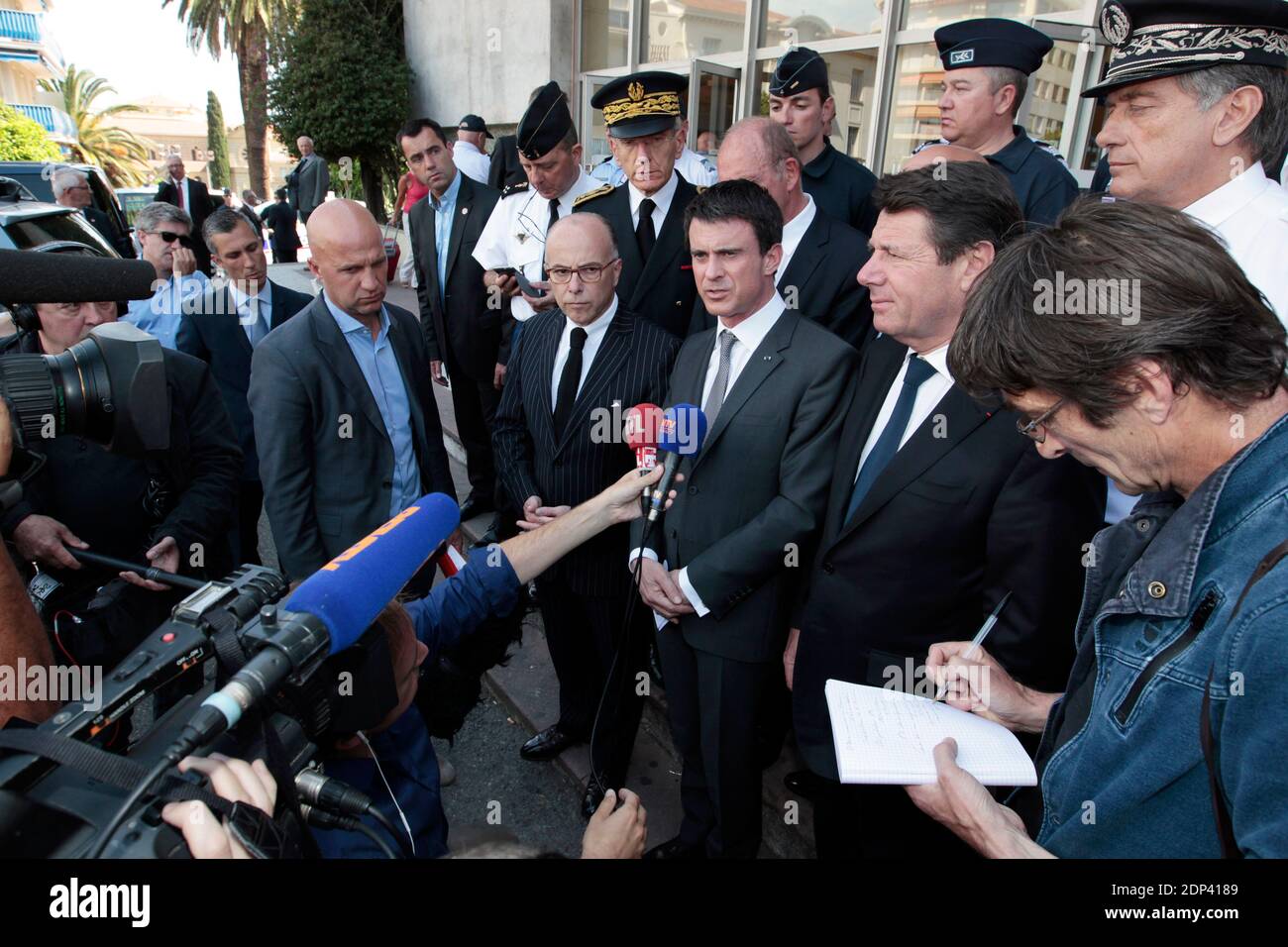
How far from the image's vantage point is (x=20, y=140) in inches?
765

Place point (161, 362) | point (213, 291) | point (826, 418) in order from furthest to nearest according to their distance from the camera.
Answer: point (213, 291) → point (826, 418) → point (161, 362)

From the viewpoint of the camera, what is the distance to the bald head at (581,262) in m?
2.80

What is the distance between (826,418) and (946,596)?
2.03 ft

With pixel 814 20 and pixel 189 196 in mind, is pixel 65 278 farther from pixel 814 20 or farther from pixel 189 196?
pixel 189 196

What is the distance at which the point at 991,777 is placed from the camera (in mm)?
1443

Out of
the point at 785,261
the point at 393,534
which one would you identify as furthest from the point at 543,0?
the point at 393,534

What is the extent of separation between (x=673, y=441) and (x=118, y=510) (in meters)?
2.19

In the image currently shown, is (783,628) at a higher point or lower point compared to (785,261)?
lower

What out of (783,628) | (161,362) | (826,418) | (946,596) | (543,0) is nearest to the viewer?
(161,362)

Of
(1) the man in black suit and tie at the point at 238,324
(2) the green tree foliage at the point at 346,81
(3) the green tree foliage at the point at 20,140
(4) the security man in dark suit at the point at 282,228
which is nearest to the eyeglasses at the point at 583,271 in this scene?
(1) the man in black suit and tie at the point at 238,324

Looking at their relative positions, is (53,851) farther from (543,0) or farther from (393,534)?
(543,0)

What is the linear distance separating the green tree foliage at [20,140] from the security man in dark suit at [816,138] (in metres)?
21.8

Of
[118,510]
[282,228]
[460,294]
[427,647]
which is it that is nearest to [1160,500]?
[427,647]

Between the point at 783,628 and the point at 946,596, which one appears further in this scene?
the point at 783,628
